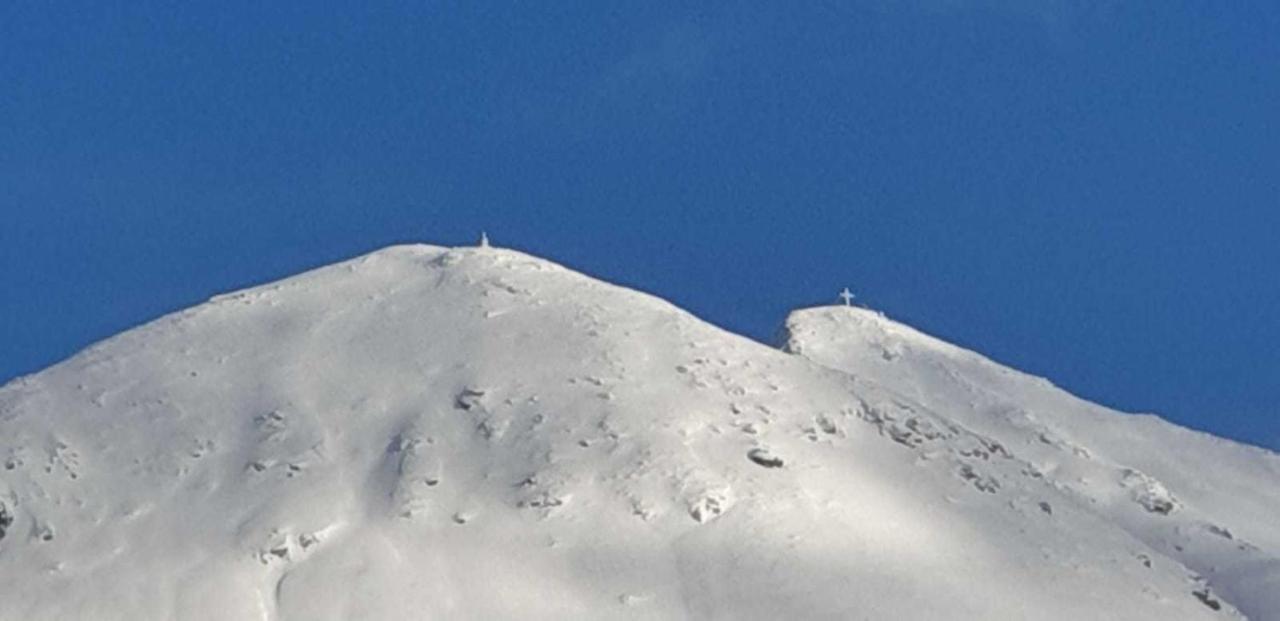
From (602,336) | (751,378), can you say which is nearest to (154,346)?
(602,336)

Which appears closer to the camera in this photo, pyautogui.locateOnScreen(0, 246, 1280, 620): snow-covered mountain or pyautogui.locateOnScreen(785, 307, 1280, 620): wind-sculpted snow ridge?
pyautogui.locateOnScreen(0, 246, 1280, 620): snow-covered mountain

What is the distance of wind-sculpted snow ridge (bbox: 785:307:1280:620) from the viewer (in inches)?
1919

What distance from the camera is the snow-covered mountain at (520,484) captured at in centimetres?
3938

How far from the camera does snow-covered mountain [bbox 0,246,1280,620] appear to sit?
129 ft

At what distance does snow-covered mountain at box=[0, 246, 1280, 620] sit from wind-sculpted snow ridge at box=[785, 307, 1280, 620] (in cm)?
22

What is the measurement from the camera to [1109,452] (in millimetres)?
62625

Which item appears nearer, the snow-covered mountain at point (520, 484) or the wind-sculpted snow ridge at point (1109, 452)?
the snow-covered mountain at point (520, 484)

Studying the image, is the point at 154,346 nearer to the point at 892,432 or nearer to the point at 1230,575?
the point at 892,432

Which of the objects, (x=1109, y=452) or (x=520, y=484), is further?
(x=1109, y=452)

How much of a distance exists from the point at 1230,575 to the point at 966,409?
1752cm

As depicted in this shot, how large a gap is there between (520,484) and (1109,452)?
26.6 meters

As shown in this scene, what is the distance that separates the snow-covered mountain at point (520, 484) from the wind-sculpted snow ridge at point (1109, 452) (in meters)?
0.22

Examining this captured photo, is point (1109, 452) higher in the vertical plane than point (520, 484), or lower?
higher

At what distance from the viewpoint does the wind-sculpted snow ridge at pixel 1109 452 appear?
48750mm
